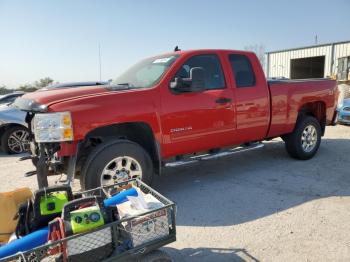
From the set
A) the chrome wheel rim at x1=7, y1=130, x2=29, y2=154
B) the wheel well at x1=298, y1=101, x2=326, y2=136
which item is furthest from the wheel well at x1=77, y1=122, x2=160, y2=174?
the chrome wheel rim at x1=7, y1=130, x2=29, y2=154

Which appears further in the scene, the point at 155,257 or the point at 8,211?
the point at 8,211

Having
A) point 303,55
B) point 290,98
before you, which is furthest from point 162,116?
point 303,55

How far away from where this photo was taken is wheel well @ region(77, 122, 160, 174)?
13.1 feet

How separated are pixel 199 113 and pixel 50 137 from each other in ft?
6.52

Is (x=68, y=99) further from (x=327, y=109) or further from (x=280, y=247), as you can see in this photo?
(x=327, y=109)

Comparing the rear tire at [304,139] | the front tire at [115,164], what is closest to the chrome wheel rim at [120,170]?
the front tire at [115,164]

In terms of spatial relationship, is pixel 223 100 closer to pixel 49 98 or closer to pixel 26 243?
pixel 49 98

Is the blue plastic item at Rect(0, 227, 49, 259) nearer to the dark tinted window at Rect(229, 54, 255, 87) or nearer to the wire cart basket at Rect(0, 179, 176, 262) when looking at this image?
the wire cart basket at Rect(0, 179, 176, 262)

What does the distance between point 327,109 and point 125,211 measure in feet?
16.9

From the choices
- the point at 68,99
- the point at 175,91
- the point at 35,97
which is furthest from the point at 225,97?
the point at 35,97

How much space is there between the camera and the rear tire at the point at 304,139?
5840 millimetres

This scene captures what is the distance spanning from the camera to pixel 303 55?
26.0m

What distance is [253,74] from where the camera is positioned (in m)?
5.24

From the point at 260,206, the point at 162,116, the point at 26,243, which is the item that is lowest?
the point at 260,206
